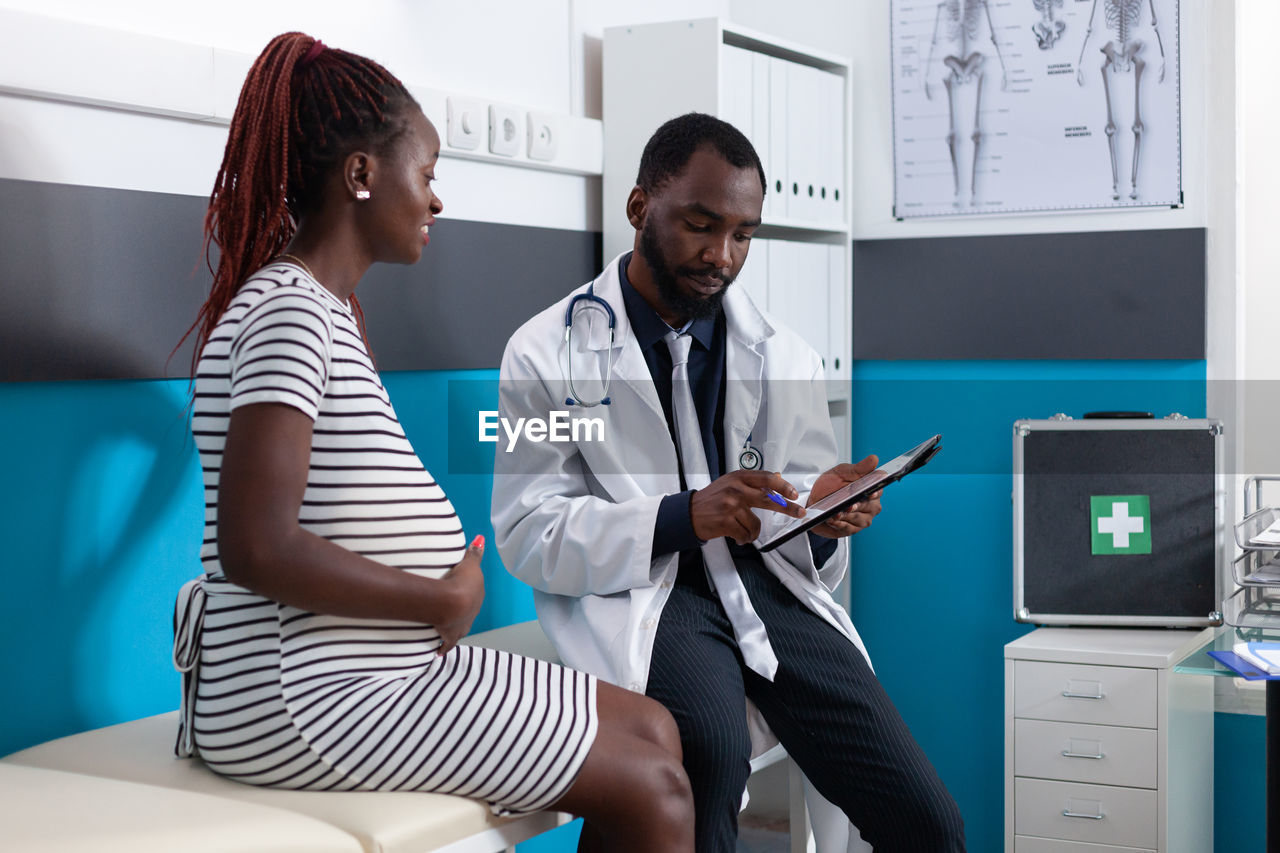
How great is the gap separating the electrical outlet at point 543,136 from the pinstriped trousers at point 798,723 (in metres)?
0.89

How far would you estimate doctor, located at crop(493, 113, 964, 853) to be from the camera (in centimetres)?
167

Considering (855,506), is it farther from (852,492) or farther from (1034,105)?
(1034,105)

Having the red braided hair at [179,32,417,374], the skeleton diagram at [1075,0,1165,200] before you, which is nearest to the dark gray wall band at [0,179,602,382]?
the red braided hair at [179,32,417,374]

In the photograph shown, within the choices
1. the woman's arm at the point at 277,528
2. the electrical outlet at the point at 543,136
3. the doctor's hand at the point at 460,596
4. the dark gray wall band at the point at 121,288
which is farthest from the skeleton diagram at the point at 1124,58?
the woman's arm at the point at 277,528

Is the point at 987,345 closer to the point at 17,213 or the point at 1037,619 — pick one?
the point at 1037,619

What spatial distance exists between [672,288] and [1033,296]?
116cm

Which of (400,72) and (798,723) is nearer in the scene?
(798,723)

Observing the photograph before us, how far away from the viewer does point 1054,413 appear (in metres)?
2.74

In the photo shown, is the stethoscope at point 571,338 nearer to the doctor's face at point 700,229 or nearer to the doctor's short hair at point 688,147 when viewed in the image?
the doctor's face at point 700,229

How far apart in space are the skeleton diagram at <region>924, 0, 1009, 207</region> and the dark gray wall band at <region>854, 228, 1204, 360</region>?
0.16 m

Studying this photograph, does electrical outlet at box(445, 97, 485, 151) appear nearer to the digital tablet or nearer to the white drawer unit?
the digital tablet

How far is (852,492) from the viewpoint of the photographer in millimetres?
1618

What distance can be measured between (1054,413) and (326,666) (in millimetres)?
1919

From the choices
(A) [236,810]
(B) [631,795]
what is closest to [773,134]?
(B) [631,795]
